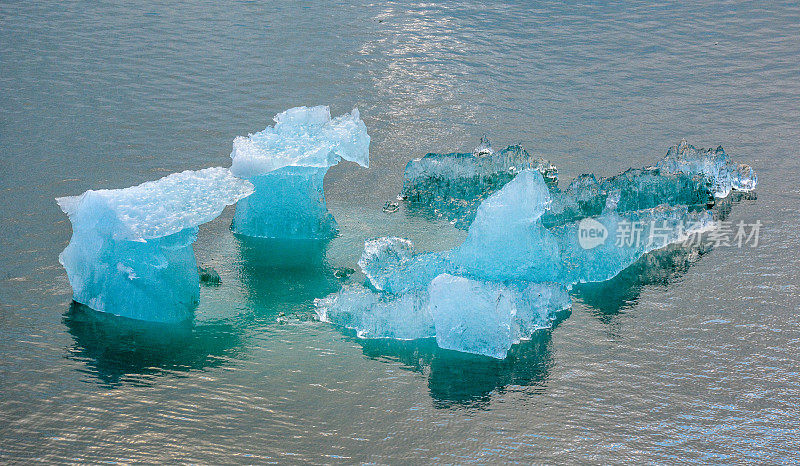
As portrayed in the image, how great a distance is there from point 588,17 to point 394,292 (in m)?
7.47

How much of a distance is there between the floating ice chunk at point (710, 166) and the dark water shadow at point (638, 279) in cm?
87

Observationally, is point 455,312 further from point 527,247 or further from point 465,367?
point 527,247

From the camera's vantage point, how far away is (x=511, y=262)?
5.05 m

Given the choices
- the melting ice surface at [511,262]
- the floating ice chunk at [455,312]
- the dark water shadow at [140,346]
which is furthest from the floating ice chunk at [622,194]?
the dark water shadow at [140,346]

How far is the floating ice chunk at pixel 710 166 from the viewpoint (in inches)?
271

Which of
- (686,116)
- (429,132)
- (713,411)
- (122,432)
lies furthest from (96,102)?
(713,411)

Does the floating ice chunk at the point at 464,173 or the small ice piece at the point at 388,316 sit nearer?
the small ice piece at the point at 388,316

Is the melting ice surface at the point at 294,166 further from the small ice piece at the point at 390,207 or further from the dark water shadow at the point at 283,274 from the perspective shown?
the small ice piece at the point at 390,207

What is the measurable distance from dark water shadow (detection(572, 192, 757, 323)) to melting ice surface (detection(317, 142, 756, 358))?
70mm

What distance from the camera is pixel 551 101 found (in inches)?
346

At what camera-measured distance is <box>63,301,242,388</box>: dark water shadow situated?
14.7 ft

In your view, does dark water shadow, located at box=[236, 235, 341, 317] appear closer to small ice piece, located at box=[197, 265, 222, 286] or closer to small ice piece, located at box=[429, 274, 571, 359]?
small ice piece, located at box=[197, 265, 222, 286]

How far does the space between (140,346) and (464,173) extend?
315cm

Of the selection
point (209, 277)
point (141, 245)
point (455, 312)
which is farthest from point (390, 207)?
point (141, 245)
